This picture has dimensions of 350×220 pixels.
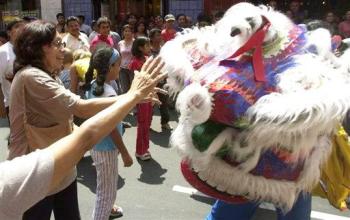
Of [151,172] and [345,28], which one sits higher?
[345,28]

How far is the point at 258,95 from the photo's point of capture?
1974mm

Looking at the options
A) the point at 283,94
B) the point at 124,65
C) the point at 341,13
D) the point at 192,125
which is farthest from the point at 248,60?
the point at 341,13

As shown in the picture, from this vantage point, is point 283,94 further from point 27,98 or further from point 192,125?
point 27,98

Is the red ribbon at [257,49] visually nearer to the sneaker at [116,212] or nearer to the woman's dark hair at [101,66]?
the woman's dark hair at [101,66]

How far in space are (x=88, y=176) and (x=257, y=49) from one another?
298 centimetres

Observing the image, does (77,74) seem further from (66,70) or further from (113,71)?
(113,71)

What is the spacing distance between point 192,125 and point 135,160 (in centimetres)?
308

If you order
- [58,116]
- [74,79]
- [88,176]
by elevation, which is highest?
[58,116]

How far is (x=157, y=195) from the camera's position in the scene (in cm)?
409

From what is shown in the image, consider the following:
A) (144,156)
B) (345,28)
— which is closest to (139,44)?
(144,156)

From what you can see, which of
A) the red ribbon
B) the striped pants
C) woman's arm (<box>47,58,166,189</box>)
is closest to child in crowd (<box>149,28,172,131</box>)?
the striped pants

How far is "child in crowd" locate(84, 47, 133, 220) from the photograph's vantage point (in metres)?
3.11

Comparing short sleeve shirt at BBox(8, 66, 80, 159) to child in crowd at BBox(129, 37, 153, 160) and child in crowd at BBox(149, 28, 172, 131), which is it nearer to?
child in crowd at BBox(129, 37, 153, 160)

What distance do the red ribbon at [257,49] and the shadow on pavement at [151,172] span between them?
2.57m
